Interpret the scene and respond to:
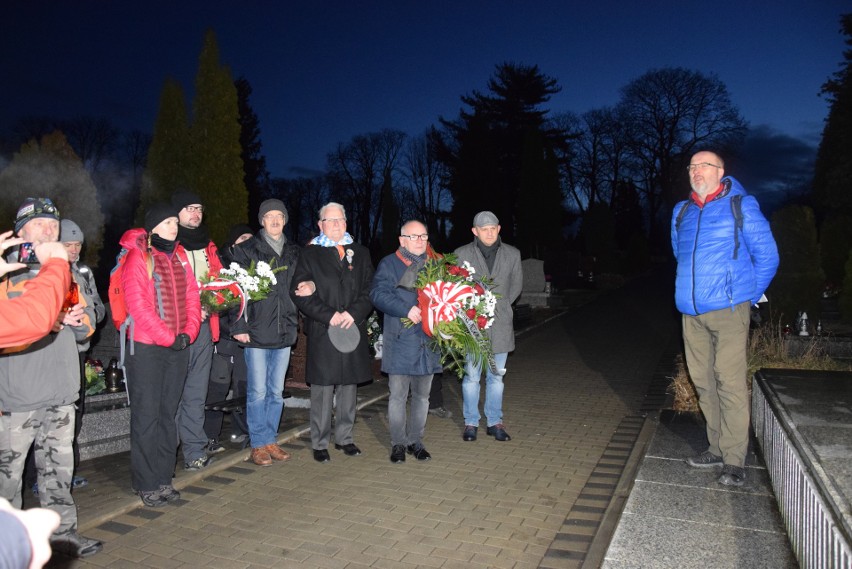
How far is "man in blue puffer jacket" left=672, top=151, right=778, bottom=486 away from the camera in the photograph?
467cm

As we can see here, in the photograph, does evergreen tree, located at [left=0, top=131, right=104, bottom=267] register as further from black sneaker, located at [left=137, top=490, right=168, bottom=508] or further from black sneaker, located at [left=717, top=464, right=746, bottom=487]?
black sneaker, located at [left=717, top=464, right=746, bottom=487]

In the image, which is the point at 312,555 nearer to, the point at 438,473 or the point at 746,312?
the point at 438,473

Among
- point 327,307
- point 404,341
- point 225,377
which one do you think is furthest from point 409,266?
point 225,377

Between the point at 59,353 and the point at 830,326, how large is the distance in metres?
13.8

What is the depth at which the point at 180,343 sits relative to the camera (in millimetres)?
4770

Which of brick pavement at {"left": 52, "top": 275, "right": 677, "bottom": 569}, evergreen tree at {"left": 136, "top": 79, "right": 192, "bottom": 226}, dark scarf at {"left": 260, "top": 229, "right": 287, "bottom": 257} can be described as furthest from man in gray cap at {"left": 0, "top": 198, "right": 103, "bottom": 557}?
evergreen tree at {"left": 136, "top": 79, "right": 192, "bottom": 226}

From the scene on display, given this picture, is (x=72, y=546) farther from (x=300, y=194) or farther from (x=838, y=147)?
(x=300, y=194)

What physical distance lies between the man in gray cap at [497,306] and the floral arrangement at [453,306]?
1.46 feet

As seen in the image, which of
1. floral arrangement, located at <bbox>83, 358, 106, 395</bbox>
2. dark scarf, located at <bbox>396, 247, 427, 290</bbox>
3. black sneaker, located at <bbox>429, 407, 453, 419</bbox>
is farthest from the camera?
black sneaker, located at <bbox>429, 407, 453, 419</bbox>

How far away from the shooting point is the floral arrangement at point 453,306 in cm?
552

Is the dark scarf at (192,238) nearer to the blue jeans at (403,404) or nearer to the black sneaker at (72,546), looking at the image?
the blue jeans at (403,404)

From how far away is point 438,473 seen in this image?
544 cm

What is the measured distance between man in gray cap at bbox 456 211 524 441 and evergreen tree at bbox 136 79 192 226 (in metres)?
9.50

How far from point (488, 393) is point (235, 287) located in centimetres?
266
